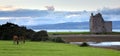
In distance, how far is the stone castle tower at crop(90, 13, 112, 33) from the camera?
116875 mm

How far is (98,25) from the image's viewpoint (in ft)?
388

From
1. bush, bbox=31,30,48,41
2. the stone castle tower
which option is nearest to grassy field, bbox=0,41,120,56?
bush, bbox=31,30,48,41

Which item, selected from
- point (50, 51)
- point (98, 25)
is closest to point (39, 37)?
point (50, 51)

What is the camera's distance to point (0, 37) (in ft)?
247

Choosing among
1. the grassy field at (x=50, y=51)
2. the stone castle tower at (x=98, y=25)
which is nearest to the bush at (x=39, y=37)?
the grassy field at (x=50, y=51)

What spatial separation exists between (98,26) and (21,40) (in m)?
63.8

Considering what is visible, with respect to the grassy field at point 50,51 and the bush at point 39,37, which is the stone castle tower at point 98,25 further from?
the grassy field at point 50,51

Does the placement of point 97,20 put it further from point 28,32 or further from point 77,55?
point 77,55

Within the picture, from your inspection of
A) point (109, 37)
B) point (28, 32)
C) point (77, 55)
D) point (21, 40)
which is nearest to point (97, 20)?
point (109, 37)

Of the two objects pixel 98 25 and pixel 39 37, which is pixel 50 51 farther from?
pixel 98 25

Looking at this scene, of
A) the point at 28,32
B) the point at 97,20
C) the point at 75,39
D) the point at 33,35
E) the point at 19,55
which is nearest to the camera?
the point at 19,55

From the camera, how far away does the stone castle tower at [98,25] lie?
4601 inches

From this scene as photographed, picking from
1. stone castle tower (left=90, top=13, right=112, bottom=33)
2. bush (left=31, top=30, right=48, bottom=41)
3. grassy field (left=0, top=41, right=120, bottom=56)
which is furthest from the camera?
stone castle tower (left=90, top=13, right=112, bottom=33)

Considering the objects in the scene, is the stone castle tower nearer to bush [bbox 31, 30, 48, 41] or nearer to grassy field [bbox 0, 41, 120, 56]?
bush [bbox 31, 30, 48, 41]
